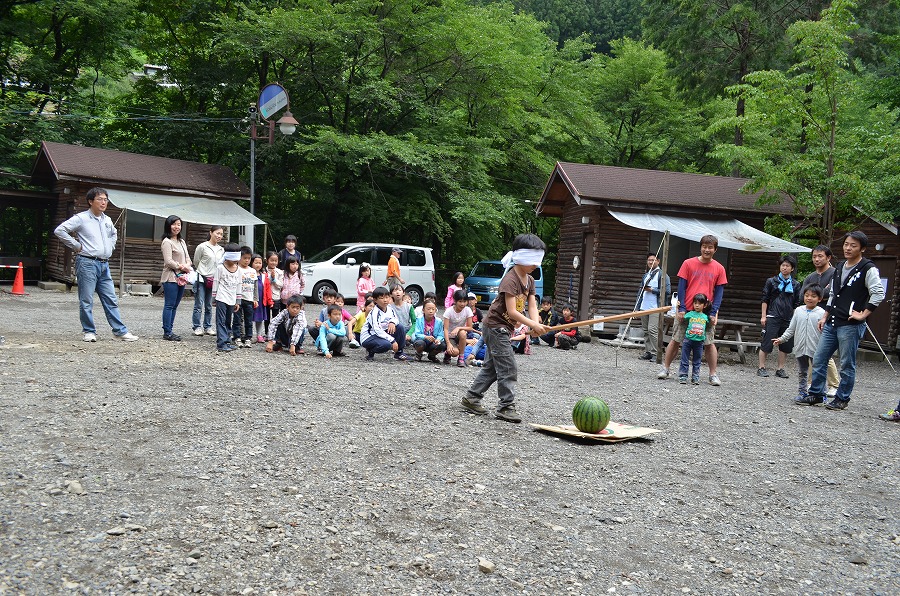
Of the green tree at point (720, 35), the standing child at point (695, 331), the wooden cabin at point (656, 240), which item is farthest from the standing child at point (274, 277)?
the green tree at point (720, 35)

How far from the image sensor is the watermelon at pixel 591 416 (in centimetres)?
608

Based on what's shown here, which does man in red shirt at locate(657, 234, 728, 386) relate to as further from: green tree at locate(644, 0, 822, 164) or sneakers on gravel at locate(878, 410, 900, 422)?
green tree at locate(644, 0, 822, 164)

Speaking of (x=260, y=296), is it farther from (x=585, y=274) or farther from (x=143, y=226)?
(x=143, y=226)

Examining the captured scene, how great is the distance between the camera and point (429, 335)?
11.0 metres

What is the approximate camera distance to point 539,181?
26734 mm

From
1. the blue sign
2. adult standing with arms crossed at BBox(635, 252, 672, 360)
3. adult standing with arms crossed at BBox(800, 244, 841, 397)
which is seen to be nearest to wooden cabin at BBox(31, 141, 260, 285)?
the blue sign

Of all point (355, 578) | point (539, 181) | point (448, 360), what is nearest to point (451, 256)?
point (539, 181)

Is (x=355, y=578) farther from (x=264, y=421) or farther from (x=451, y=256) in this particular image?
(x=451, y=256)

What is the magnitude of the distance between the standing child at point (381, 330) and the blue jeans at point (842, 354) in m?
5.35

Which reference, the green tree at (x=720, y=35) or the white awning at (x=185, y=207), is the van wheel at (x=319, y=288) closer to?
the white awning at (x=185, y=207)

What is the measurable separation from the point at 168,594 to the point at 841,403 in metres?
7.99

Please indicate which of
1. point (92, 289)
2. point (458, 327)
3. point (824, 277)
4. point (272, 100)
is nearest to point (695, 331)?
point (824, 277)

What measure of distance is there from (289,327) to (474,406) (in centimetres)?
425

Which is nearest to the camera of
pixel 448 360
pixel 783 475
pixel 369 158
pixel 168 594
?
pixel 168 594
